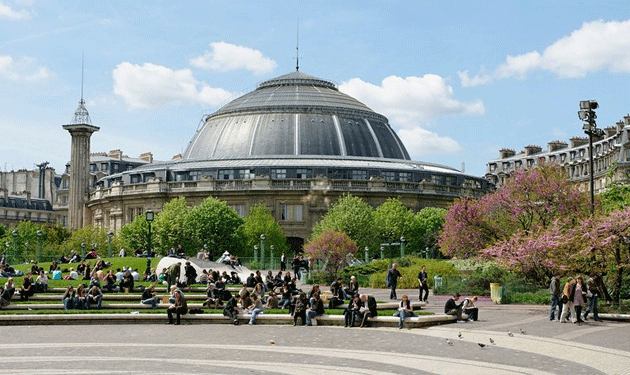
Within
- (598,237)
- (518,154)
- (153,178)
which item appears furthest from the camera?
(518,154)

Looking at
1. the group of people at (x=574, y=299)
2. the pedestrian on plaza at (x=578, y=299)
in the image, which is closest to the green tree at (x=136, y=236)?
the group of people at (x=574, y=299)

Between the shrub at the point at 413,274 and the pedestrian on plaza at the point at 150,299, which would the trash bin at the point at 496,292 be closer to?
the shrub at the point at 413,274

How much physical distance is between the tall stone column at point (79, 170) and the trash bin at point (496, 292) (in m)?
91.7

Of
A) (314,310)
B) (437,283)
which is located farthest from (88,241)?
(314,310)

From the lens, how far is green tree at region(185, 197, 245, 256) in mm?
91125

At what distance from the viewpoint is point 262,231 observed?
97.4 meters

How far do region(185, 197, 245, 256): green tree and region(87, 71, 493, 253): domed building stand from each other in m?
16.2

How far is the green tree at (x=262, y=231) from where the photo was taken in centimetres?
9619

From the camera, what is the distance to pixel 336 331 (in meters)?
32.3

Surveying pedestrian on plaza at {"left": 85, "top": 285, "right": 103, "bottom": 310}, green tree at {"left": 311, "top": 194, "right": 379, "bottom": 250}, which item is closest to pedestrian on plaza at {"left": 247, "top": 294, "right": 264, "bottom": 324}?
pedestrian on plaza at {"left": 85, "top": 285, "right": 103, "bottom": 310}

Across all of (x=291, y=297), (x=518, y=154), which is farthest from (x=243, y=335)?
(x=518, y=154)

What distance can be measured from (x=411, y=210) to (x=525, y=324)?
242ft

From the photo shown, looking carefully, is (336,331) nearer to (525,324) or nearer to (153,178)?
(525,324)

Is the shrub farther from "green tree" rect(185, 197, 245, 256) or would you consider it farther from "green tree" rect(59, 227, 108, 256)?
"green tree" rect(59, 227, 108, 256)
